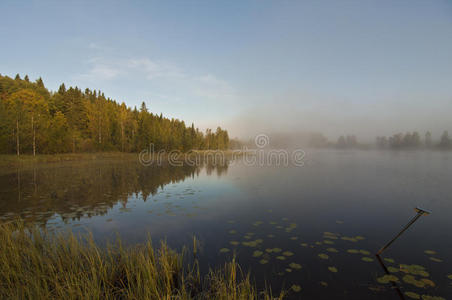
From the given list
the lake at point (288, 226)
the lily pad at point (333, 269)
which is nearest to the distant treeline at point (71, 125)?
the lake at point (288, 226)

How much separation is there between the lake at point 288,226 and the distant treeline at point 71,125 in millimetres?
34581

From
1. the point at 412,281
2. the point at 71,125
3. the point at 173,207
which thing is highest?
the point at 71,125

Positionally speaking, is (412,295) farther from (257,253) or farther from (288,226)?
(288,226)

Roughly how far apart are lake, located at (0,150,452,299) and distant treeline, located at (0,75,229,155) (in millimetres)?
34581

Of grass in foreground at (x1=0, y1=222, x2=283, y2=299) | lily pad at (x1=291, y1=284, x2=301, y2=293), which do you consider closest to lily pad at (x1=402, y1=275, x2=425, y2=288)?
lily pad at (x1=291, y1=284, x2=301, y2=293)

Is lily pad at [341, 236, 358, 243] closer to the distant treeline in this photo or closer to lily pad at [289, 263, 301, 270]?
lily pad at [289, 263, 301, 270]

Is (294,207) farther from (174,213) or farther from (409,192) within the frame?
(409,192)

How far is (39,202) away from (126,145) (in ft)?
204

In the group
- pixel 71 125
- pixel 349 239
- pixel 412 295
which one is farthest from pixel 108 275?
pixel 71 125

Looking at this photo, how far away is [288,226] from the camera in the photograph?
33.2 feet

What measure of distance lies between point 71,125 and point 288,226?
77644 mm

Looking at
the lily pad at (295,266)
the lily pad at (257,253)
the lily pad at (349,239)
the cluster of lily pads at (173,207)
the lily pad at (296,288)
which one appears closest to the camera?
the lily pad at (296,288)

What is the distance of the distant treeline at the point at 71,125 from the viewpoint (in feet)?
138

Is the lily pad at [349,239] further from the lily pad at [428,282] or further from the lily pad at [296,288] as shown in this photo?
the lily pad at [296,288]
